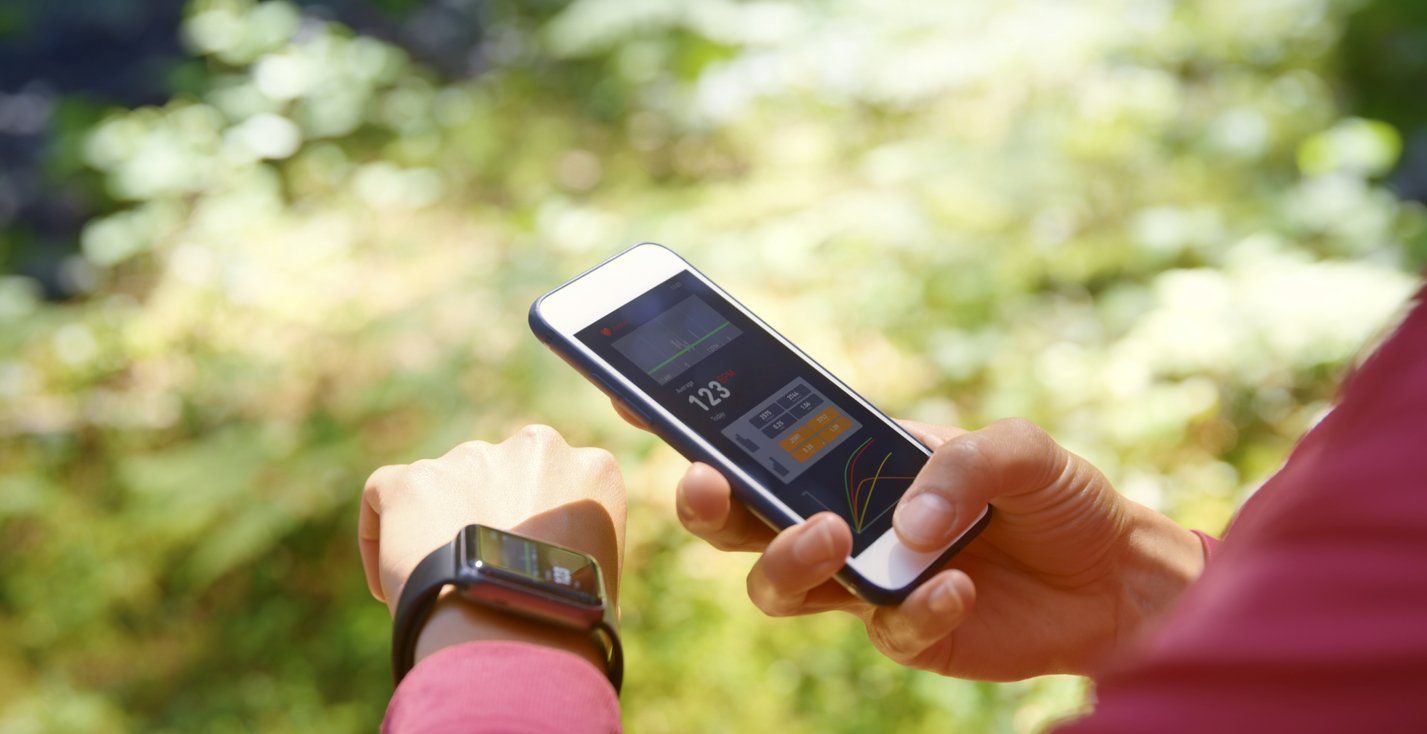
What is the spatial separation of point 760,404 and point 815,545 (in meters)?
0.28

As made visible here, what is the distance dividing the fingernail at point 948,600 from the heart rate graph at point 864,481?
149 mm

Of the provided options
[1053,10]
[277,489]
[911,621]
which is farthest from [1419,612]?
[1053,10]

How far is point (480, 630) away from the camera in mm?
998

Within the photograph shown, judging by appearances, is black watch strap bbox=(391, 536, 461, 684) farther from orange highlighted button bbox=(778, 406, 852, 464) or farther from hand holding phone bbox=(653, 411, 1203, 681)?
orange highlighted button bbox=(778, 406, 852, 464)

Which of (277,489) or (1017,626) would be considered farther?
(277,489)

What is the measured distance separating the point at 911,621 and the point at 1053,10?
10.5 feet

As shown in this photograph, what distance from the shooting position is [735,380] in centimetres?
132

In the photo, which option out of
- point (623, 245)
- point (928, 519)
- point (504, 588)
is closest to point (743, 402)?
point (928, 519)

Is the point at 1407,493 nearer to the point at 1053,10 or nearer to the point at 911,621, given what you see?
the point at 911,621

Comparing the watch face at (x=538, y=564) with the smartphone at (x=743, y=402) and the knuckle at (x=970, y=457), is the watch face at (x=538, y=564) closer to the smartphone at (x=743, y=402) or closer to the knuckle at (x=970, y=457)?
the smartphone at (x=743, y=402)

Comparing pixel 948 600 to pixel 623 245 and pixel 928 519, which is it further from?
pixel 623 245

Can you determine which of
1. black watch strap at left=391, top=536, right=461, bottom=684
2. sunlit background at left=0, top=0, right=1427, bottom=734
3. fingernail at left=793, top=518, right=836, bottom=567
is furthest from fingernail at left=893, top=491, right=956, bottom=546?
sunlit background at left=0, top=0, right=1427, bottom=734

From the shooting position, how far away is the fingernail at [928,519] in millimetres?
1146

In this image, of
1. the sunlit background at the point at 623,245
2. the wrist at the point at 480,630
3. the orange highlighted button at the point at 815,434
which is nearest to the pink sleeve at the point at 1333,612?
the wrist at the point at 480,630
